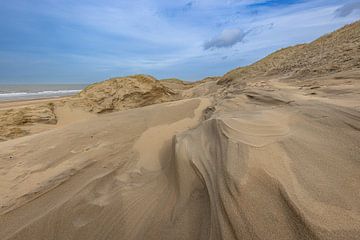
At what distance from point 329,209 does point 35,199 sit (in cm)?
224

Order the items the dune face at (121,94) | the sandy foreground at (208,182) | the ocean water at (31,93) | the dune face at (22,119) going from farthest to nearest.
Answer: the ocean water at (31,93) → the dune face at (121,94) → the dune face at (22,119) → the sandy foreground at (208,182)

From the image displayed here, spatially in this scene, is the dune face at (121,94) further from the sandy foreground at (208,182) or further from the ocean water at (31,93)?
the ocean water at (31,93)

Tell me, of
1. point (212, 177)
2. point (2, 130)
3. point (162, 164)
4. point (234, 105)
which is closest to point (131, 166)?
point (162, 164)

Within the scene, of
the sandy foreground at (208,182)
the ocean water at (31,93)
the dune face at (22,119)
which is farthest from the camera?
the ocean water at (31,93)

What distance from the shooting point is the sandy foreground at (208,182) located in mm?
1196

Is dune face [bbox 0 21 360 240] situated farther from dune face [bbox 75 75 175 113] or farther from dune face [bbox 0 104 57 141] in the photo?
dune face [bbox 75 75 175 113]

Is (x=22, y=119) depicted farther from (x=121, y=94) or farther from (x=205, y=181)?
(x=205, y=181)

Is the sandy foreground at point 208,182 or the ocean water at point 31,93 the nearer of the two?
the sandy foreground at point 208,182

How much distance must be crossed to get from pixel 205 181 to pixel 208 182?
1.9 inches

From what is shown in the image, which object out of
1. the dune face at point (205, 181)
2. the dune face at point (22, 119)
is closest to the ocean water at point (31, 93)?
the dune face at point (22, 119)

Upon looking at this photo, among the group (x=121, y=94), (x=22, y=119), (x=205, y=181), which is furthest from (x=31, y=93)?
(x=205, y=181)

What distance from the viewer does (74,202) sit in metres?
1.92

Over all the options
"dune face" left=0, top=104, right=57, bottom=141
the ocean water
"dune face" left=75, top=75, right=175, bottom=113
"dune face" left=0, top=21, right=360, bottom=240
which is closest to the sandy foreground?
"dune face" left=0, top=21, right=360, bottom=240

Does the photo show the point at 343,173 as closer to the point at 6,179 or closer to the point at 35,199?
the point at 35,199
